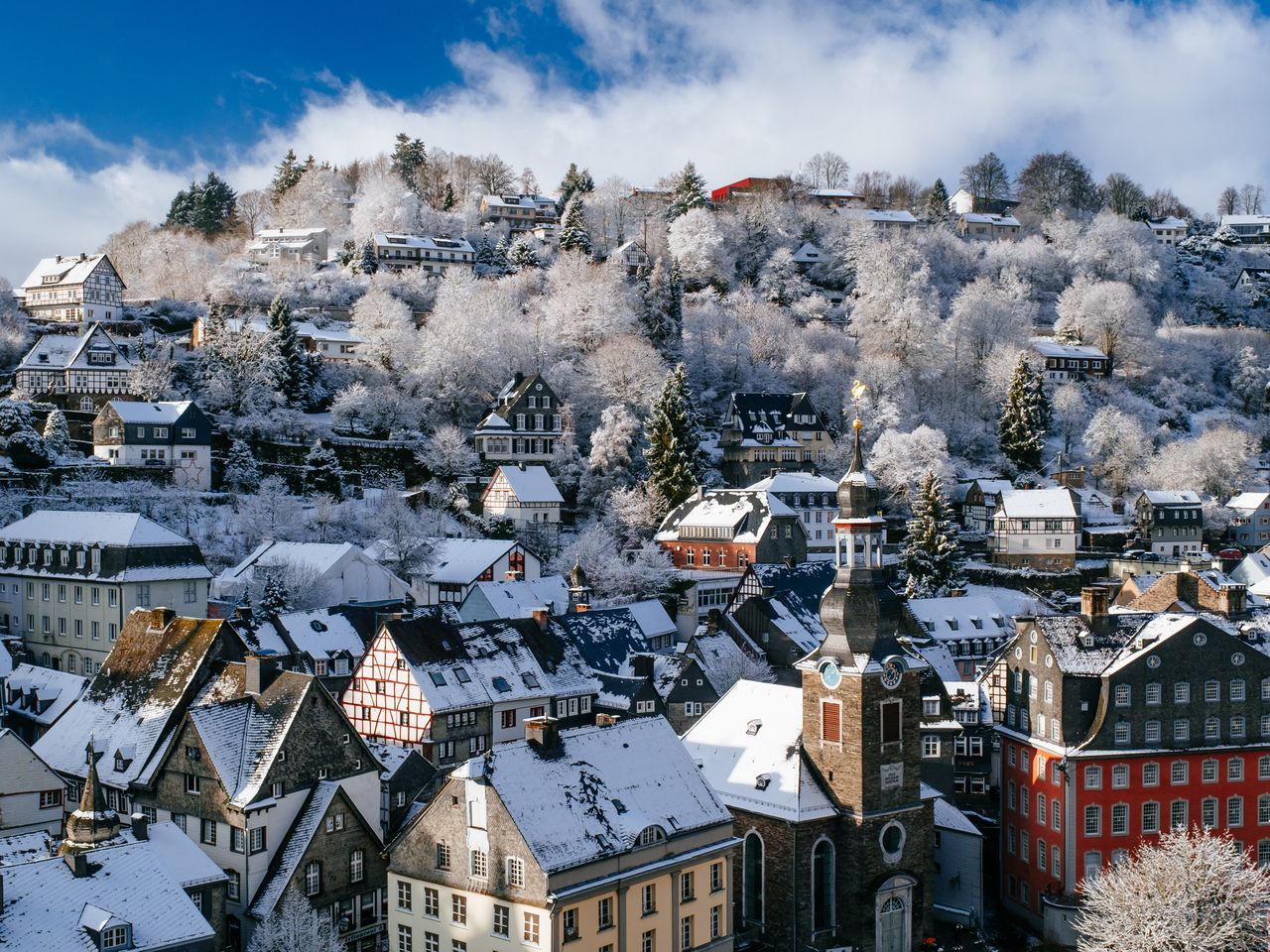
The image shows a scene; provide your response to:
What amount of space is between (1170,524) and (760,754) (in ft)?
186

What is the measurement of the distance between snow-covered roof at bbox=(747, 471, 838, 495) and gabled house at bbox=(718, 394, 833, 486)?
25.9 ft

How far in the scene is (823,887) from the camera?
36062 millimetres

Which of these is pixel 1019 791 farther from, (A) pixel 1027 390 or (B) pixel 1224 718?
(A) pixel 1027 390

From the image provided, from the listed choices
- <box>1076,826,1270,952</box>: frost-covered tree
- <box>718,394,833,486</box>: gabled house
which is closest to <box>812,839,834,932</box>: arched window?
<box>1076,826,1270,952</box>: frost-covered tree

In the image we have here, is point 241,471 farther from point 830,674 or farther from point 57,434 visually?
point 830,674

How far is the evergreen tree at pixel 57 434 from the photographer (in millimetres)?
70938

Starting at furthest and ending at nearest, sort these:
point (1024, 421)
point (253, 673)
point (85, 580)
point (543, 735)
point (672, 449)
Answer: point (1024, 421) < point (672, 449) < point (85, 580) < point (253, 673) < point (543, 735)

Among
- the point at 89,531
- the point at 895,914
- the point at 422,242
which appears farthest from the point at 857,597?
the point at 422,242

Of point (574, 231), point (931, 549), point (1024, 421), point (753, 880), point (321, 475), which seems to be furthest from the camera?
point (574, 231)

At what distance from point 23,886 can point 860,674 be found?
19853mm

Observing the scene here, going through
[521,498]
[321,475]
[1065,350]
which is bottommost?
[521,498]

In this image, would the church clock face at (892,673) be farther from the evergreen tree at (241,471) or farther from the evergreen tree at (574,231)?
the evergreen tree at (574,231)

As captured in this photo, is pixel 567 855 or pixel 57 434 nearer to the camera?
pixel 567 855

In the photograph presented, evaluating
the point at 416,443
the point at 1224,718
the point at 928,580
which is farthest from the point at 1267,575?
the point at 416,443
